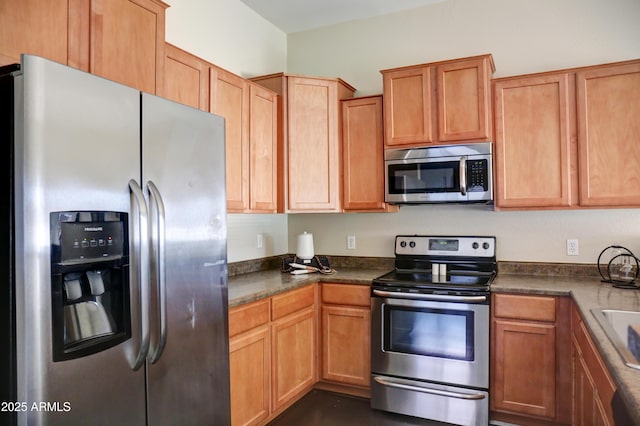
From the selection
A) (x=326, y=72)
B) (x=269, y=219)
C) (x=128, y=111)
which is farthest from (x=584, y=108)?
(x=128, y=111)

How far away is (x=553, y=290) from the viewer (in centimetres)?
252

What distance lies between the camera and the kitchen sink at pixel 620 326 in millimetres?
1395

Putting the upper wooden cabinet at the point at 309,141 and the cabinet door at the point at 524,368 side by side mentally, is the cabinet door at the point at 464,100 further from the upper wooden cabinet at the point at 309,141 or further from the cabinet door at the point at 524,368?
the cabinet door at the point at 524,368

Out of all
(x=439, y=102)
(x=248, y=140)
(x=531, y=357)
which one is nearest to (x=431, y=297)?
(x=531, y=357)

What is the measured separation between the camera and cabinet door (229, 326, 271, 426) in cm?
230

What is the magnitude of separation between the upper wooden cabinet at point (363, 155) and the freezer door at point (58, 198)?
2.12 meters

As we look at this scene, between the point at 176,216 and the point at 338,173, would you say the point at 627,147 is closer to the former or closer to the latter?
the point at 338,173

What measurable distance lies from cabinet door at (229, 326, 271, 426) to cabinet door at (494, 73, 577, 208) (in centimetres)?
179

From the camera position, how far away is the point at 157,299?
5.06ft

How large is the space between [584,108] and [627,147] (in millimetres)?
339

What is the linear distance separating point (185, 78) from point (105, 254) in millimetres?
1290

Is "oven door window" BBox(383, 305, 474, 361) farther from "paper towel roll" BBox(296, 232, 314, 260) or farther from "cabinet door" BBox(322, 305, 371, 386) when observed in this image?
"paper towel roll" BBox(296, 232, 314, 260)

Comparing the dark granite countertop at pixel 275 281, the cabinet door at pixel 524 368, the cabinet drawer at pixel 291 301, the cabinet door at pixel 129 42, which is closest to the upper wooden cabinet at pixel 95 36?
the cabinet door at pixel 129 42

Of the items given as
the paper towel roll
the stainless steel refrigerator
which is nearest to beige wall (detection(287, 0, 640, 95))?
the paper towel roll
